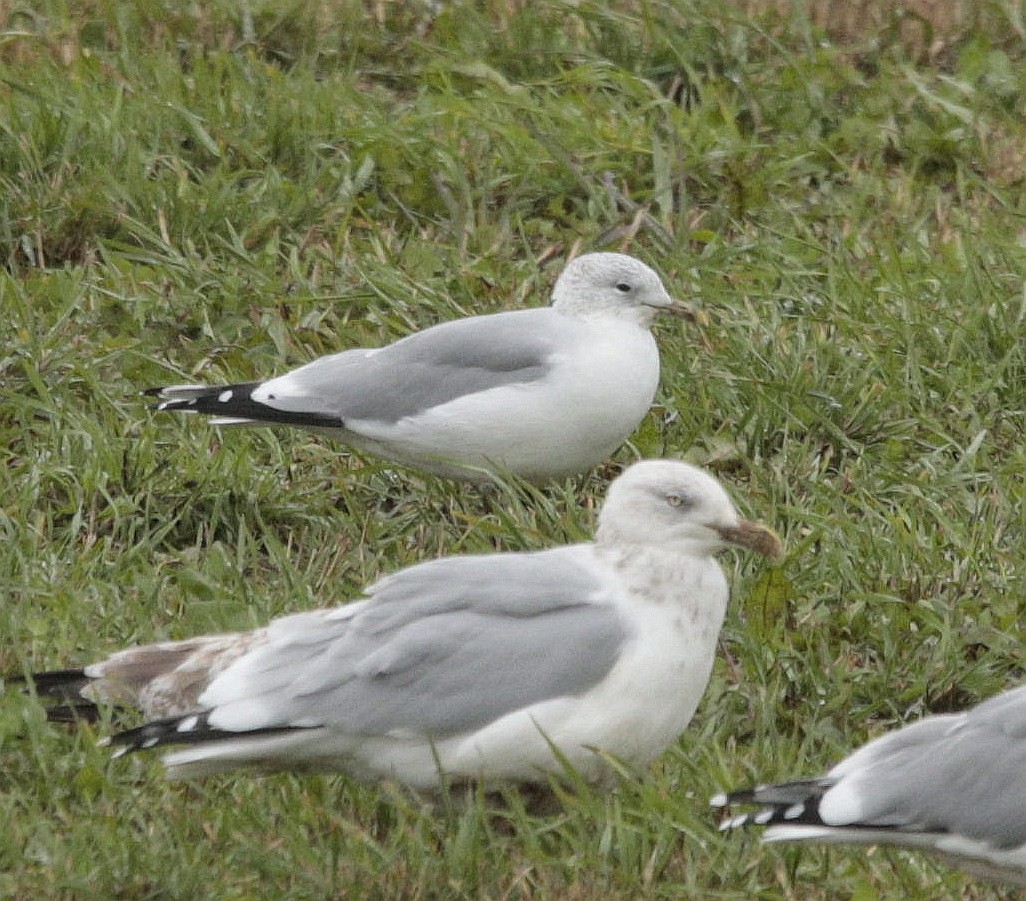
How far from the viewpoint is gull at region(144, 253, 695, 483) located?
537cm

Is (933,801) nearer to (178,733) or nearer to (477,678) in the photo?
(477,678)

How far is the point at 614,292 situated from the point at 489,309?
2.60 ft

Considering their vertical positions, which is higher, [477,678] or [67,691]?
[477,678]

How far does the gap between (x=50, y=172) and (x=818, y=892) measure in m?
3.85

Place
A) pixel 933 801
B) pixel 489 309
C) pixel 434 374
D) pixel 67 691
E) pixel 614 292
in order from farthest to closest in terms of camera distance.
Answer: pixel 489 309
pixel 614 292
pixel 434 374
pixel 67 691
pixel 933 801

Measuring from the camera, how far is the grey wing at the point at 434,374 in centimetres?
546


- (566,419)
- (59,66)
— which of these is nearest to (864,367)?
(566,419)

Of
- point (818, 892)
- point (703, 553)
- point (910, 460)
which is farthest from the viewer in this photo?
point (910, 460)

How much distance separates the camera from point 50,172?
668 centimetres

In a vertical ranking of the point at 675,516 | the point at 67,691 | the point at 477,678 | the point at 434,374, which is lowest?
the point at 67,691

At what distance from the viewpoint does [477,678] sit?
12.8ft

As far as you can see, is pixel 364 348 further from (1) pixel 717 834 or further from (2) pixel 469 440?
(1) pixel 717 834

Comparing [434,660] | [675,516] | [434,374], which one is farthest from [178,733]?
[434,374]

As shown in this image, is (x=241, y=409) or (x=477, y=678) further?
(x=241, y=409)
